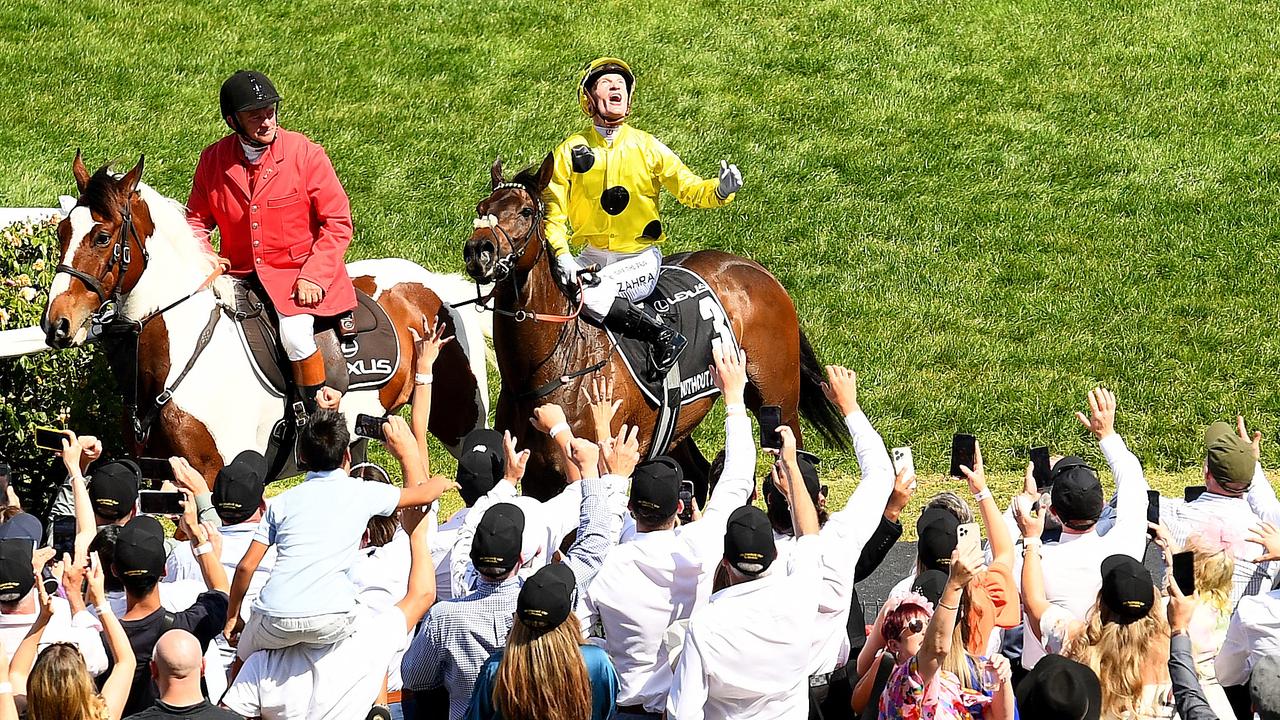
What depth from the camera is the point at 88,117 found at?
46.6 ft

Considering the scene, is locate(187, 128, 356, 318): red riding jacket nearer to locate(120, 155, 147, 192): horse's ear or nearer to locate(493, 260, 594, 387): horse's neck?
A: locate(120, 155, 147, 192): horse's ear

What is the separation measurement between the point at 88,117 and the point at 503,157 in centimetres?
394

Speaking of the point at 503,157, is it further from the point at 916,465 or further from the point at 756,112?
the point at 916,465

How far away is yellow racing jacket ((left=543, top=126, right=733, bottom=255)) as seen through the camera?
306 inches

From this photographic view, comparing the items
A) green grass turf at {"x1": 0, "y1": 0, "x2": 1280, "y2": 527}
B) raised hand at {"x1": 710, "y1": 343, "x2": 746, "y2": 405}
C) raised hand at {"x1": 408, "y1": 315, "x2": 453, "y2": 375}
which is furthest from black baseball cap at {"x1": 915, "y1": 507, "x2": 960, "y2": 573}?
green grass turf at {"x1": 0, "y1": 0, "x2": 1280, "y2": 527}

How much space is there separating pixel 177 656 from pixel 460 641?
1.00 meters

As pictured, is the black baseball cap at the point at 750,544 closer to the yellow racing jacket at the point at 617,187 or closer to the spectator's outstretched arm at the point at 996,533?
the spectator's outstretched arm at the point at 996,533

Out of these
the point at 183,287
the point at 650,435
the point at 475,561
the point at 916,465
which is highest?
the point at 183,287

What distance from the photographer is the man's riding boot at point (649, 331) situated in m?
7.87

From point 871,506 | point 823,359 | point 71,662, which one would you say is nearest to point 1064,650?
point 871,506

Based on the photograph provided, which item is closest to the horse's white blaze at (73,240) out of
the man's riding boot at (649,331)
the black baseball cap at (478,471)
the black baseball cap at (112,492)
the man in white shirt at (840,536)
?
the black baseball cap at (112,492)

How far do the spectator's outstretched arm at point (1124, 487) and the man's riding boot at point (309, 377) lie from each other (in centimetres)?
387

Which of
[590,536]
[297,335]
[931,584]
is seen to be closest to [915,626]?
[931,584]

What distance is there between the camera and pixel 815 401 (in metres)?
9.38
